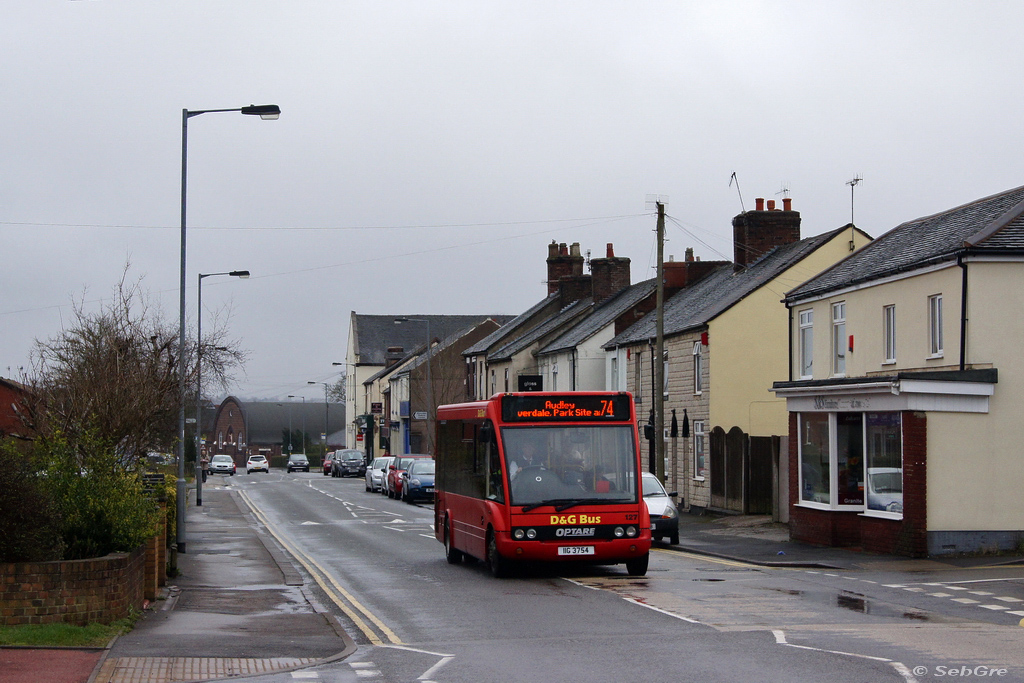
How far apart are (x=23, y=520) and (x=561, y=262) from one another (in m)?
52.9

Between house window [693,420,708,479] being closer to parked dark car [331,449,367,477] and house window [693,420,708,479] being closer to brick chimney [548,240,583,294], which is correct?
brick chimney [548,240,583,294]

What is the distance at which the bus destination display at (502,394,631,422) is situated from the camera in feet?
57.1

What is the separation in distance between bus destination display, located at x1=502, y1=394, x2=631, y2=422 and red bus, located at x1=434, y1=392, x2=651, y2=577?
1cm

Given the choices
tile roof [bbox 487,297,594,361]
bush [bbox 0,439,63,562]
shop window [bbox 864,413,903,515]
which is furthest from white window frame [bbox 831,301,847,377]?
tile roof [bbox 487,297,594,361]

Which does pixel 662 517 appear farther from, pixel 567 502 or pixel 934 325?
pixel 567 502

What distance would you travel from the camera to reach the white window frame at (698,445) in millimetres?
34062

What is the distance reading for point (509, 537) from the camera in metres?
16.8

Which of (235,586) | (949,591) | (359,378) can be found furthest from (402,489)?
(359,378)

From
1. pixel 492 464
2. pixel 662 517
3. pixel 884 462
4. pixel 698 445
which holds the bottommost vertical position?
pixel 662 517

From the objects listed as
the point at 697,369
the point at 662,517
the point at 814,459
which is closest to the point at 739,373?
the point at 697,369

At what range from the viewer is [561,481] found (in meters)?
17.1

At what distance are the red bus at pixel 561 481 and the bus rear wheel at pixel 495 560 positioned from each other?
14 millimetres

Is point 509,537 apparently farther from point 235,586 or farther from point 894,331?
point 894,331

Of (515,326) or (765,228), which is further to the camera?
(515,326)
